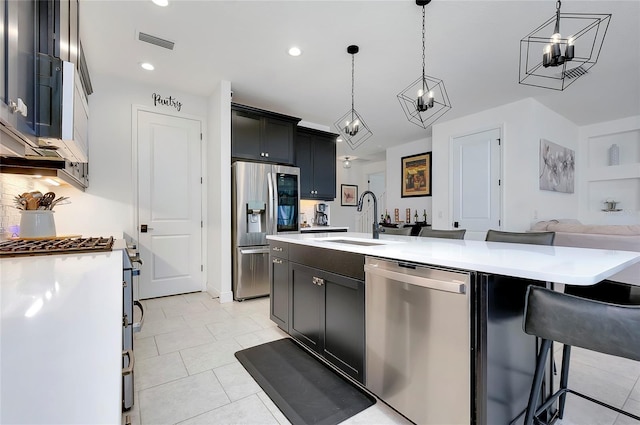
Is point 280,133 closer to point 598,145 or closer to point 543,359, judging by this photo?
point 543,359

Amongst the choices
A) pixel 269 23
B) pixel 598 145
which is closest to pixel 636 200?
pixel 598 145

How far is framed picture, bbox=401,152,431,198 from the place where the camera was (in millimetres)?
6001

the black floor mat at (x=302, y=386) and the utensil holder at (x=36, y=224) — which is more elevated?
the utensil holder at (x=36, y=224)

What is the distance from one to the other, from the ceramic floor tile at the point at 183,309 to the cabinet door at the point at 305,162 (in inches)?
95.4

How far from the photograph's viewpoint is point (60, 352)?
51 cm

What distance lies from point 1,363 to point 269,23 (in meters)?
2.84

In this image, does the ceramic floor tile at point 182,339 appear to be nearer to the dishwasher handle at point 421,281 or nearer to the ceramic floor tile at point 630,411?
the dishwasher handle at point 421,281

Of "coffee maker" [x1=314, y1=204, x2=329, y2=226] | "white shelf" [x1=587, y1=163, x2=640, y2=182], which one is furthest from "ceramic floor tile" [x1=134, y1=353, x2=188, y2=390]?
"white shelf" [x1=587, y1=163, x2=640, y2=182]

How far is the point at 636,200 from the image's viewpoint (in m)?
5.05

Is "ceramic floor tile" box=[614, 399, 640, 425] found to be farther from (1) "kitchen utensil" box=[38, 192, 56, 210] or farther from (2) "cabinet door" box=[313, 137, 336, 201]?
(2) "cabinet door" box=[313, 137, 336, 201]

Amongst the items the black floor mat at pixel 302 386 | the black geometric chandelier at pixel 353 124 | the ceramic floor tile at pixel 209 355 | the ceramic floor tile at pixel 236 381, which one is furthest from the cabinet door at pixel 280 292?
the black geometric chandelier at pixel 353 124

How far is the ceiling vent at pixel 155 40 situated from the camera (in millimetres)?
2716

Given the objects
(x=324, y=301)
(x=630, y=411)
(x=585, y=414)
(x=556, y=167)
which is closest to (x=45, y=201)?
(x=324, y=301)

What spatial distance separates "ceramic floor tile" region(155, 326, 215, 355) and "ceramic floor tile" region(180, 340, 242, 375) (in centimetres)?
9
